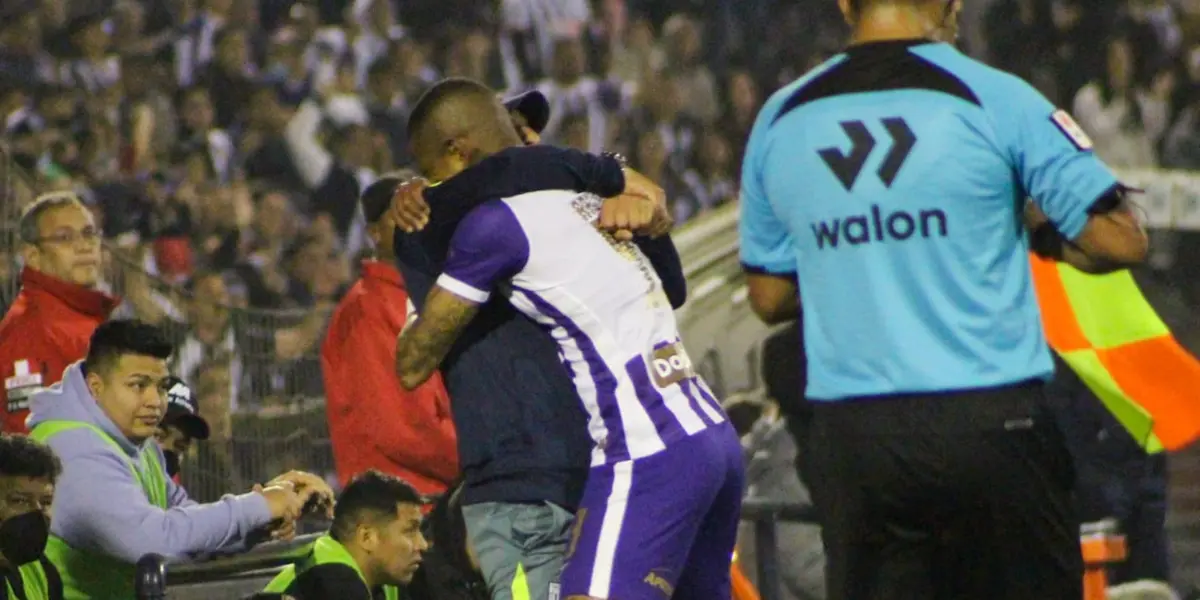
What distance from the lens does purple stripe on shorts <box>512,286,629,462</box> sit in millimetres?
4418

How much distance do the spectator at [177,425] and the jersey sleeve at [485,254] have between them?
2204 millimetres

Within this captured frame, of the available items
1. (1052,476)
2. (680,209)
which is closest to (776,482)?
(1052,476)

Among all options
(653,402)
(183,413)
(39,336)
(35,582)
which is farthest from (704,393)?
(39,336)

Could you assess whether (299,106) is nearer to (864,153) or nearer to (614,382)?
(614,382)

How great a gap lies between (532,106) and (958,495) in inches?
73.8

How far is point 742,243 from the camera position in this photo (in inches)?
160

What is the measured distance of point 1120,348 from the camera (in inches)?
307

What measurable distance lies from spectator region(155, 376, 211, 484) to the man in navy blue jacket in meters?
2.03

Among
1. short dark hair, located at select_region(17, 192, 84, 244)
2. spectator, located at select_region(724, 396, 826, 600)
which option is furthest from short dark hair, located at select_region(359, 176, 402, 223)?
spectator, located at select_region(724, 396, 826, 600)

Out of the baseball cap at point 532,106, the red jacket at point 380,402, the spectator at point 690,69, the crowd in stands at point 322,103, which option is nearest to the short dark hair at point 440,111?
the baseball cap at point 532,106

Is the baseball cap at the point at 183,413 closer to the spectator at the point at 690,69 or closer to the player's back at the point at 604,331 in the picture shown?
the player's back at the point at 604,331

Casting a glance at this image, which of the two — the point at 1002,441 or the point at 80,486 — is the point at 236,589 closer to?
the point at 80,486

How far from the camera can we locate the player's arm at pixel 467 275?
14.5 feet

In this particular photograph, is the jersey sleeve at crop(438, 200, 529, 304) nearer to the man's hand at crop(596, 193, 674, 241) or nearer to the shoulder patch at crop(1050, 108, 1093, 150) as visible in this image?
the man's hand at crop(596, 193, 674, 241)
